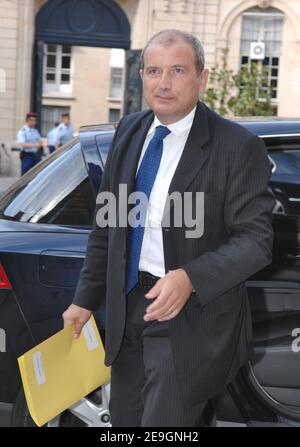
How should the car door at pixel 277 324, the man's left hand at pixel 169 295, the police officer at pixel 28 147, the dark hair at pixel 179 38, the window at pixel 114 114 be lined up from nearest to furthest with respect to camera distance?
the man's left hand at pixel 169 295, the dark hair at pixel 179 38, the car door at pixel 277 324, the police officer at pixel 28 147, the window at pixel 114 114

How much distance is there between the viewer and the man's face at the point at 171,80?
2529 millimetres

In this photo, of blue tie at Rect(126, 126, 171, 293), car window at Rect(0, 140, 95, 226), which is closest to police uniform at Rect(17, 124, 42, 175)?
car window at Rect(0, 140, 95, 226)

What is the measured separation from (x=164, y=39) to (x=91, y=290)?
832 millimetres

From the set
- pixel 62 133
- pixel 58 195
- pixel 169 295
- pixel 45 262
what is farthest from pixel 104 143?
pixel 62 133

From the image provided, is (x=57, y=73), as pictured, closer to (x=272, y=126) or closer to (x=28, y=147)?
(x=28, y=147)

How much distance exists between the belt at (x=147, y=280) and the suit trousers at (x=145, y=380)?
19mm

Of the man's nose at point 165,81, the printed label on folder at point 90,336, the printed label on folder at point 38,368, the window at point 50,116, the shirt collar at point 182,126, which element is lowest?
the window at point 50,116

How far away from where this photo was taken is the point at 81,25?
2209cm

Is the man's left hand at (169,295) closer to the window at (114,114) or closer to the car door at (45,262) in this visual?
the car door at (45,262)

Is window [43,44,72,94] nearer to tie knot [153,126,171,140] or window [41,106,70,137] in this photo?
window [41,106,70,137]

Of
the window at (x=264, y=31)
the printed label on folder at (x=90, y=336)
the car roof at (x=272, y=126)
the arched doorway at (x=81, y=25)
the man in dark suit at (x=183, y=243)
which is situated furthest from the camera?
the window at (x=264, y=31)

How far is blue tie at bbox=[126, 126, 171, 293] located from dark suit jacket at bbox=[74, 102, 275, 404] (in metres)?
0.02

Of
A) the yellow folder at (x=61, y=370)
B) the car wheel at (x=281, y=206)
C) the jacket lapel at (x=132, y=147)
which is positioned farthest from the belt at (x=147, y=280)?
the car wheel at (x=281, y=206)
